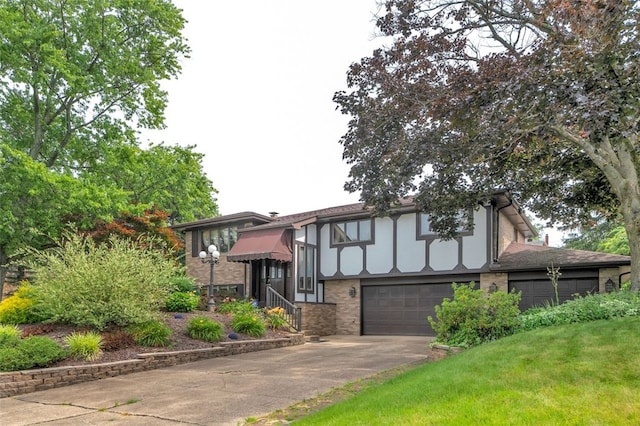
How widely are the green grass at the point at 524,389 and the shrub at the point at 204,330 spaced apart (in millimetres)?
6716

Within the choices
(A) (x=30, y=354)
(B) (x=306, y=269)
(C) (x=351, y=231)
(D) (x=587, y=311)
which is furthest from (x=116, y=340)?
(C) (x=351, y=231)

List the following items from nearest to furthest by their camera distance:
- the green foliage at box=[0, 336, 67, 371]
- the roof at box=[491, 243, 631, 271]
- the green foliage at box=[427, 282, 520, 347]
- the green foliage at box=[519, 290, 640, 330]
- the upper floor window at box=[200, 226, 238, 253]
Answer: the green foliage at box=[0, 336, 67, 371] < the green foliage at box=[519, 290, 640, 330] < the green foliage at box=[427, 282, 520, 347] < the roof at box=[491, 243, 631, 271] < the upper floor window at box=[200, 226, 238, 253]

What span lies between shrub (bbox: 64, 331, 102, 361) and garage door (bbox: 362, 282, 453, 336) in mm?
12180

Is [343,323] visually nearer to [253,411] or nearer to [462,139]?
[462,139]

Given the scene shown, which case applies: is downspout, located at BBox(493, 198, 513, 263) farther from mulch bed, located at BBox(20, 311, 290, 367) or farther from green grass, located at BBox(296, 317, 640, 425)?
green grass, located at BBox(296, 317, 640, 425)

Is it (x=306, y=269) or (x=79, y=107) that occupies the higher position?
(x=79, y=107)

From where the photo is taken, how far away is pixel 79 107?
20.2 m

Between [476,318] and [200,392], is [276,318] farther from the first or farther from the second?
[200,392]

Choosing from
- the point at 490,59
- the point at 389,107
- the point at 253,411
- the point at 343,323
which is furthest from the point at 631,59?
the point at 343,323

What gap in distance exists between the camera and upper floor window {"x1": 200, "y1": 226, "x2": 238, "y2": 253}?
76.3ft

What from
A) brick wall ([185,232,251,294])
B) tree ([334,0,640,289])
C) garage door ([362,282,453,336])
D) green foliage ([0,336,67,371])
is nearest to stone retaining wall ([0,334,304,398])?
green foliage ([0,336,67,371])

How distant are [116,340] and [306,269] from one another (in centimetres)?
1047

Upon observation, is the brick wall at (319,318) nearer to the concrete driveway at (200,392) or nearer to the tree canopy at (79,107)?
the concrete driveway at (200,392)

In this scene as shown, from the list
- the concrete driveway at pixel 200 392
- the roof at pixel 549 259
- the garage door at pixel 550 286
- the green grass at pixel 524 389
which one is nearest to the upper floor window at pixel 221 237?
the concrete driveway at pixel 200 392
